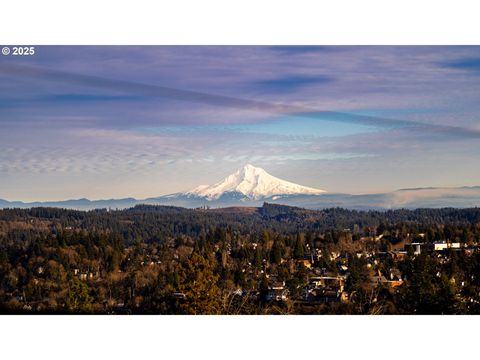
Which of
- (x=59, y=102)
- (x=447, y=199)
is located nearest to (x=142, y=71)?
(x=59, y=102)

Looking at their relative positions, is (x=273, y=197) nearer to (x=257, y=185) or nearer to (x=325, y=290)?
(x=257, y=185)

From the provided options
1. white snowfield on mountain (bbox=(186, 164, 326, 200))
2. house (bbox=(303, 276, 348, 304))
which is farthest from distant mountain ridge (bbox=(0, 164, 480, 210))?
house (bbox=(303, 276, 348, 304))

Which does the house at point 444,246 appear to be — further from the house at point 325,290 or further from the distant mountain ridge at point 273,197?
the house at point 325,290

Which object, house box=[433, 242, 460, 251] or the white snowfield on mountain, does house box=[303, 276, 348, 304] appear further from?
house box=[433, 242, 460, 251]

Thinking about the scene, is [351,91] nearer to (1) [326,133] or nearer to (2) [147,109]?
(1) [326,133]

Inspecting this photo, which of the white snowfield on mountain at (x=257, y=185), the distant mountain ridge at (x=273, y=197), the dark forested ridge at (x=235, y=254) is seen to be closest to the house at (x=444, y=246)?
the dark forested ridge at (x=235, y=254)

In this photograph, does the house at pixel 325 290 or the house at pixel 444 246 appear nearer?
the house at pixel 325 290
